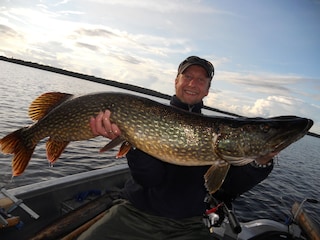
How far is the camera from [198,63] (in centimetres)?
359

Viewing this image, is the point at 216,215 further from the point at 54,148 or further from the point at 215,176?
→ the point at 54,148

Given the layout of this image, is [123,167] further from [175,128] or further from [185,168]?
[175,128]

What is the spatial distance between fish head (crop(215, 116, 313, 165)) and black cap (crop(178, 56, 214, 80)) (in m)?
1.14

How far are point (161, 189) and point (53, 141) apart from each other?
128 centimetres

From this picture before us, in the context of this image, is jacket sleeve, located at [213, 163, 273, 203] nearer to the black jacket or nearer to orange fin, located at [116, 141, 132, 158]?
the black jacket

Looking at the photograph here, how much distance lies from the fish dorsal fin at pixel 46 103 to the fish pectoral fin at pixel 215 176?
1.69 meters

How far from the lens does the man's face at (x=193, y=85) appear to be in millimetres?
3559

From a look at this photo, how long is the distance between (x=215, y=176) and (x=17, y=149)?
205 centimetres

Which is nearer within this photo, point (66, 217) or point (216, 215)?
point (66, 217)

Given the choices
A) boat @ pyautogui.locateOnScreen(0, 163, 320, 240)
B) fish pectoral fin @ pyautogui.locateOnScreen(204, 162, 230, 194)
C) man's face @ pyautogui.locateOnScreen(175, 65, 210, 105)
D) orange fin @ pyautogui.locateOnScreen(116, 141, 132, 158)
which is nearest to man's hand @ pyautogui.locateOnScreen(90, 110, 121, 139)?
orange fin @ pyautogui.locateOnScreen(116, 141, 132, 158)

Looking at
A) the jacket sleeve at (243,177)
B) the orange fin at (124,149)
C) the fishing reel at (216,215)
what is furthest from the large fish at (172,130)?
the fishing reel at (216,215)

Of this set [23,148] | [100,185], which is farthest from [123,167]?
[23,148]

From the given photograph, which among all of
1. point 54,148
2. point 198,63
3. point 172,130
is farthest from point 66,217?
point 198,63

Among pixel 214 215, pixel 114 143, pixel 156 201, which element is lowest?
pixel 214 215
